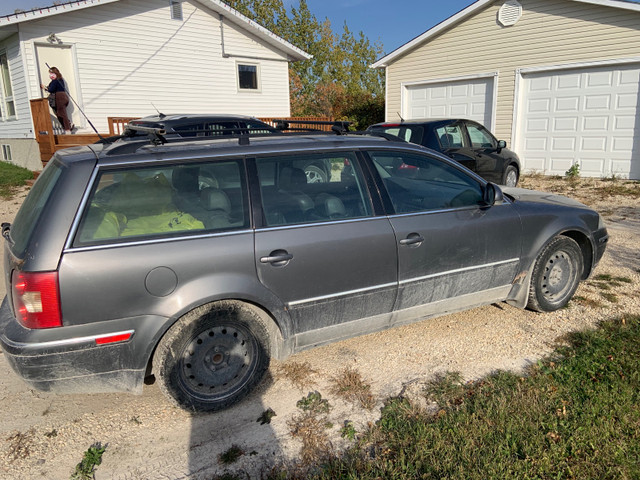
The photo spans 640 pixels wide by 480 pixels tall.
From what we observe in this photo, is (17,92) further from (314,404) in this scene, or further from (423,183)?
(314,404)

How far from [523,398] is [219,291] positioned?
2.01 m

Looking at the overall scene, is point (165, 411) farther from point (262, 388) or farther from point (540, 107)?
point (540, 107)

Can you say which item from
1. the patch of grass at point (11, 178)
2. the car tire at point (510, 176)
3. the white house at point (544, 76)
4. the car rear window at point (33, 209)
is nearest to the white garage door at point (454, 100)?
the white house at point (544, 76)

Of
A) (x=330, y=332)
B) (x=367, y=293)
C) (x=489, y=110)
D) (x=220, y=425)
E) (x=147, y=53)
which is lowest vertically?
(x=220, y=425)

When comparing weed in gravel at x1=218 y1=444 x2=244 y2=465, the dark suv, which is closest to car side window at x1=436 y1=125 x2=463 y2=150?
the dark suv

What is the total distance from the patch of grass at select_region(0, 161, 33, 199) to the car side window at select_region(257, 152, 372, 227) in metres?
9.76

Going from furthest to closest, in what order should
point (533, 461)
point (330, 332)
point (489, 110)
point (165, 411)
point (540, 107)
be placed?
point (489, 110)
point (540, 107)
point (330, 332)
point (165, 411)
point (533, 461)

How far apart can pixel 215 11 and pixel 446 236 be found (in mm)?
15096

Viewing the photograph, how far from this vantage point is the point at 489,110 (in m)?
14.0

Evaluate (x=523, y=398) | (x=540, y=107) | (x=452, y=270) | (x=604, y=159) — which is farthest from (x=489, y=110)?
(x=523, y=398)

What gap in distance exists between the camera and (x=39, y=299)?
8.46 feet

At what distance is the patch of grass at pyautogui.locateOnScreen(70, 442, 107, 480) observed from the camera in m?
2.61

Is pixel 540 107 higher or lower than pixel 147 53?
lower

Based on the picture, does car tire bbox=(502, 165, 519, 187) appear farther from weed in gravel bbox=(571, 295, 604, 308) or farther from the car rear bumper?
the car rear bumper
